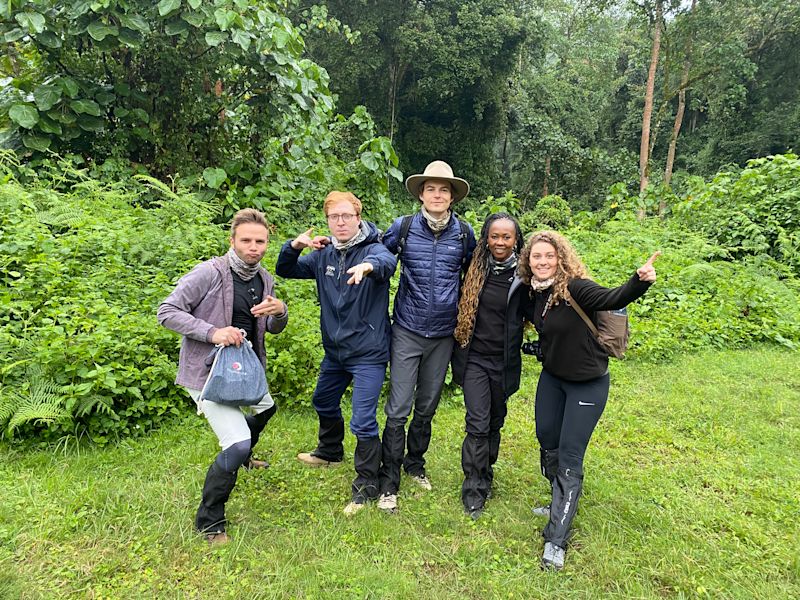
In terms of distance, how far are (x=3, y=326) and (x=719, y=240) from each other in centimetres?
1121

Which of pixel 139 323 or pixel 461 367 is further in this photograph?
pixel 139 323

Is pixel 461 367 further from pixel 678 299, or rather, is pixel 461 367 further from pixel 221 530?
pixel 678 299

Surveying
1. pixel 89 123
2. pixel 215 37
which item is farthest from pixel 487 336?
pixel 89 123

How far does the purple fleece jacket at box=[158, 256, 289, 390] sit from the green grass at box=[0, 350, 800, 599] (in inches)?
34.8

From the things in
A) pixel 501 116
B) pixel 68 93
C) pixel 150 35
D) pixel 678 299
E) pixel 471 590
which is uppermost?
pixel 501 116

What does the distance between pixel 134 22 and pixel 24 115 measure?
1629 mm

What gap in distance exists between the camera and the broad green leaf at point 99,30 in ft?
18.8

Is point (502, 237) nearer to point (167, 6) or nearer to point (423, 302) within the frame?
point (423, 302)

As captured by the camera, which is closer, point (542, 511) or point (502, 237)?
point (502, 237)

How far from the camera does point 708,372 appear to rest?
228 inches

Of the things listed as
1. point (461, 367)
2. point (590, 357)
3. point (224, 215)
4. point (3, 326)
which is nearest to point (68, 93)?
point (224, 215)

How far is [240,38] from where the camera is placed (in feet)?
20.0

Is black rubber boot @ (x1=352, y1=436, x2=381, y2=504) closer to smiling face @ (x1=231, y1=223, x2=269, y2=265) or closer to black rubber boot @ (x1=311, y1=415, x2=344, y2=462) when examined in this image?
black rubber boot @ (x1=311, y1=415, x2=344, y2=462)

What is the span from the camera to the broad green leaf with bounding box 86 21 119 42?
18.8 ft
